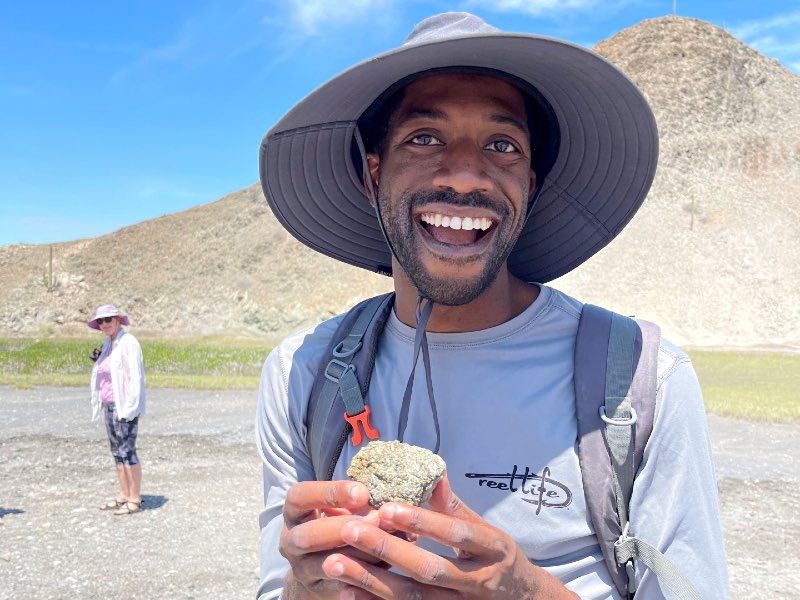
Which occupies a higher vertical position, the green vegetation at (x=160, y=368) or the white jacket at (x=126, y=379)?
the white jacket at (x=126, y=379)

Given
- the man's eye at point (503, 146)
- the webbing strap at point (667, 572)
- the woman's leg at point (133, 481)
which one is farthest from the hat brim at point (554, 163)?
the woman's leg at point (133, 481)

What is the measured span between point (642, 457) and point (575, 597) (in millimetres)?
423

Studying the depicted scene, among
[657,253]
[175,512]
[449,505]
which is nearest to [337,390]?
[449,505]

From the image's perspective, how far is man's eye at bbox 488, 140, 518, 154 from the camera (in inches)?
93.6

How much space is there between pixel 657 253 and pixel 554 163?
6972 centimetres

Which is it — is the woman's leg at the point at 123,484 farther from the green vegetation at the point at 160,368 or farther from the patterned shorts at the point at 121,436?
the green vegetation at the point at 160,368

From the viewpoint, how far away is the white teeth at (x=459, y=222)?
7.44 ft

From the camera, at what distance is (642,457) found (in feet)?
6.84

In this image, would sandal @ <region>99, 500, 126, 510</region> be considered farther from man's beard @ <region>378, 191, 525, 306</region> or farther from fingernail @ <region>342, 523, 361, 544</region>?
fingernail @ <region>342, 523, 361, 544</region>

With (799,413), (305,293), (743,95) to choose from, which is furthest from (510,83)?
(743,95)

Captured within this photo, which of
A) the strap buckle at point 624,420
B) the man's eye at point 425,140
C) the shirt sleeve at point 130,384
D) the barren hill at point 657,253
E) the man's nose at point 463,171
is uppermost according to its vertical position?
the barren hill at point 657,253

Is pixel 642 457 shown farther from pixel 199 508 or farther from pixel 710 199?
pixel 710 199

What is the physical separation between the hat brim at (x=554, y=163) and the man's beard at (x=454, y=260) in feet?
1.39

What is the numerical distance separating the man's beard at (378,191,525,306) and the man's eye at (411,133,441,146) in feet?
0.56
